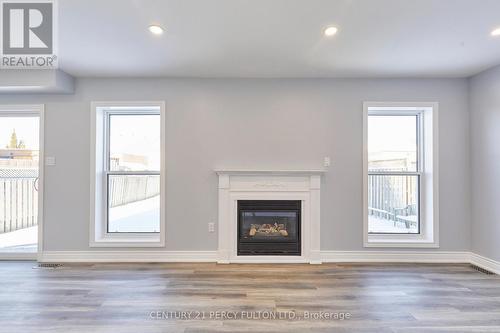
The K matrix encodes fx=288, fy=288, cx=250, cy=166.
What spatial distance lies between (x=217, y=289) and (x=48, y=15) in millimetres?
2889

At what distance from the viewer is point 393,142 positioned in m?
4.11

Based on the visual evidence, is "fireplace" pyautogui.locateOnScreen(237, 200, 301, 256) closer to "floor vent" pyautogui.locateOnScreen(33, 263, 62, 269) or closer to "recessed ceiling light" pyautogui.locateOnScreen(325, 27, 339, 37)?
"recessed ceiling light" pyautogui.locateOnScreen(325, 27, 339, 37)

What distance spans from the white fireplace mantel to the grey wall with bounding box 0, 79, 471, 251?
0.40 feet

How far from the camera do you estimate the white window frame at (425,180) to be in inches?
152

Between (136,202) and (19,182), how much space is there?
162cm

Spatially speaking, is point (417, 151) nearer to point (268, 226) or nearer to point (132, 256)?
point (268, 226)

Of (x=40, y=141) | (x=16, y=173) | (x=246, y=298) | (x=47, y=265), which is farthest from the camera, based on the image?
(x=16, y=173)

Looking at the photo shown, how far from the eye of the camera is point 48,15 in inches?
92.7

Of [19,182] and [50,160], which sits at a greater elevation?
[50,160]

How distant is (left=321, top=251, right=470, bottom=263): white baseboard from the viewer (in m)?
3.84

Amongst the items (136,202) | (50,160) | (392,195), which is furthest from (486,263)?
(50,160)

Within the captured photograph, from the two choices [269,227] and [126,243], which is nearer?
[126,243]

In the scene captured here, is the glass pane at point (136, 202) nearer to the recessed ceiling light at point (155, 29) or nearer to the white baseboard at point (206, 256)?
the white baseboard at point (206, 256)

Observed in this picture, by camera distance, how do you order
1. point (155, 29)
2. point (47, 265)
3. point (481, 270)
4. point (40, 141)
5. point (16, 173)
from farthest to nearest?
point (16, 173)
point (40, 141)
point (47, 265)
point (481, 270)
point (155, 29)
